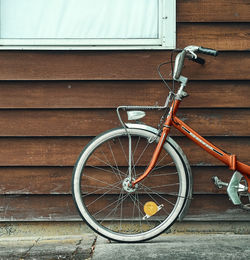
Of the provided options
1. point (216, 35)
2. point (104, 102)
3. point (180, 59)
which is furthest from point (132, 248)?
point (216, 35)

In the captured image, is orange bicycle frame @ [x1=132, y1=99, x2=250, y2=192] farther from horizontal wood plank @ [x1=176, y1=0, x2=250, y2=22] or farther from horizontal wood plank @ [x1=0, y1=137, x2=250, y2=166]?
horizontal wood plank @ [x1=176, y1=0, x2=250, y2=22]

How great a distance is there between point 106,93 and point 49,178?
692 mm

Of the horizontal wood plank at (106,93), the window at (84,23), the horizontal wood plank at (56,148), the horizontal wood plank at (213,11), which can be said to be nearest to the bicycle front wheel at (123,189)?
the horizontal wood plank at (56,148)

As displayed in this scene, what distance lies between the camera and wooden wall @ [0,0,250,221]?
270 centimetres

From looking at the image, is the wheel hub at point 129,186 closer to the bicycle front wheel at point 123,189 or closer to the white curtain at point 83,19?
the bicycle front wheel at point 123,189

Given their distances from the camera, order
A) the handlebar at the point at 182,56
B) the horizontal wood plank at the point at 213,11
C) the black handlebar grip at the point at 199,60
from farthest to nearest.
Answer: the horizontal wood plank at the point at 213,11 → the black handlebar grip at the point at 199,60 → the handlebar at the point at 182,56

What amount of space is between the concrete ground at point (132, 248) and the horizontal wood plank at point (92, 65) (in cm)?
105

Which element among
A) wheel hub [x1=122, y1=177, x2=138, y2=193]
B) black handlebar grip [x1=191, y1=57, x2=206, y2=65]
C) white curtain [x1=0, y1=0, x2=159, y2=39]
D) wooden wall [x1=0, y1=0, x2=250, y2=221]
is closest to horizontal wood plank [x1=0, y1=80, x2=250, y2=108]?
wooden wall [x1=0, y1=0, x2=250, y2=221]

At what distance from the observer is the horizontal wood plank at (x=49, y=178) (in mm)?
2762

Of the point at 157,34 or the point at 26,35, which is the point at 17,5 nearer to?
the point at 26,35

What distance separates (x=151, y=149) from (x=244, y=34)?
3.19 feet

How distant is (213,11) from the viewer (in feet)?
8.82

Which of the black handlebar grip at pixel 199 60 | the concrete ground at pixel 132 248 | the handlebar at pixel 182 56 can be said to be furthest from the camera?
the black handlebar grip at pixel 199 60

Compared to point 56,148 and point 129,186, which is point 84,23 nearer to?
point 56,148
